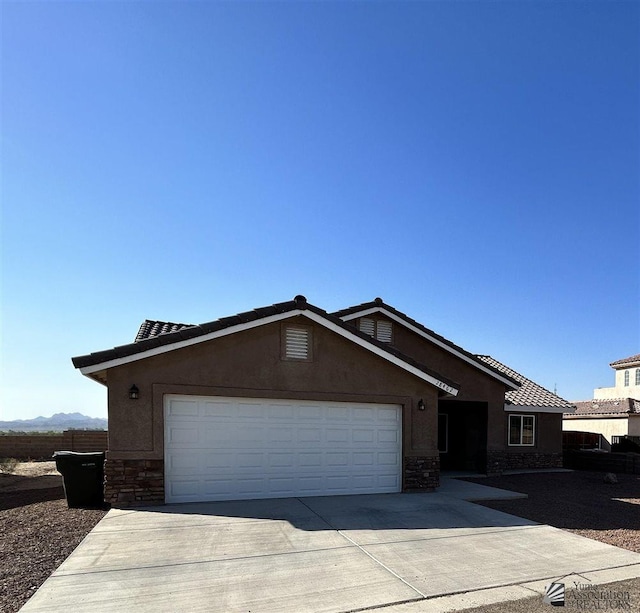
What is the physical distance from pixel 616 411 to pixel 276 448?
79.5 feet

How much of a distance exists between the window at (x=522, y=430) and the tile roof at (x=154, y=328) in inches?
482

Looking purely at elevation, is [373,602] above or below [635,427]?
above

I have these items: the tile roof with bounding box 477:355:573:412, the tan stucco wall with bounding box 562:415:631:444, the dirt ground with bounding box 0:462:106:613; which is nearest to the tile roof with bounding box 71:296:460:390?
the dirt ground with bounding box 0:462:106:613

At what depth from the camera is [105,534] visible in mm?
7434

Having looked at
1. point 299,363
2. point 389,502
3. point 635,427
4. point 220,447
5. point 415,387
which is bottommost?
point 635,427

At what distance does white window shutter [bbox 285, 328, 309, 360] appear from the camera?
433 inches

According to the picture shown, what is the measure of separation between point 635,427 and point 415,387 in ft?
68.8

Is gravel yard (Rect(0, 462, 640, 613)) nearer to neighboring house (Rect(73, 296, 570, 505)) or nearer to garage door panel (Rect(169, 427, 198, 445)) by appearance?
neighboring house (Rect(73, 296, 570, 505))

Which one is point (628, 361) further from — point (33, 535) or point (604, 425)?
point (33, 535)

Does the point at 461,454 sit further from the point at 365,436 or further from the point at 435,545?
the point at 435,545

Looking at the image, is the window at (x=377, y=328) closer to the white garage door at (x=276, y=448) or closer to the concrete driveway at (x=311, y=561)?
the white garage door at (x=276, y=448)

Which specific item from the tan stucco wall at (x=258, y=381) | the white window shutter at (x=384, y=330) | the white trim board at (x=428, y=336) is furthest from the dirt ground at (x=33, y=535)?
the white window shutter at (x=384, y=330)

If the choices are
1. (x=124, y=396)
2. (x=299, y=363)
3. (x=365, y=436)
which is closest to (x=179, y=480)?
(x=124, y=396)

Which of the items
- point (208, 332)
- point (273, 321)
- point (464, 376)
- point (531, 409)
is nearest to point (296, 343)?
point (273, 321)
